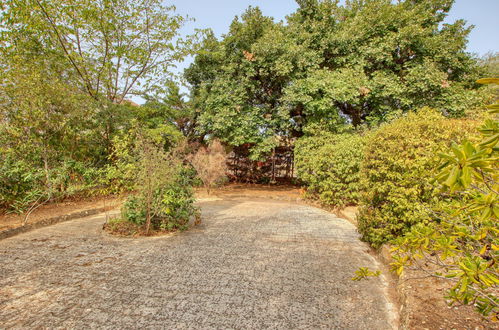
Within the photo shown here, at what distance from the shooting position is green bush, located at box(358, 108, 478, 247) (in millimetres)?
3615

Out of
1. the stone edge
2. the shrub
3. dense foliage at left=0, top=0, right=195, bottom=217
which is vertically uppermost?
dense foliage at left=0, top=0, right=195, bottom=217

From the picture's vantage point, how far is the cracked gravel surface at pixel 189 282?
7.62 feet

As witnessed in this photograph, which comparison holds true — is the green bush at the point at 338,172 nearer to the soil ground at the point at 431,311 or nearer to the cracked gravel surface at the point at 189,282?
the cracked gravel surface at the point at 189,282

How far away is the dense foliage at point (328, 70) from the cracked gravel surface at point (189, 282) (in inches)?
267

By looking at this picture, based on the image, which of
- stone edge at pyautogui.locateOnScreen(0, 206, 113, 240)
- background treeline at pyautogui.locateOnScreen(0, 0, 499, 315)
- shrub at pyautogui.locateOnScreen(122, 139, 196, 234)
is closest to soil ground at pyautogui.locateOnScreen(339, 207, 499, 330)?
background treeline at pyautogui.locateOnScreen(0, 0, 499, 315)

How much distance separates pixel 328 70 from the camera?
10781 millimetres

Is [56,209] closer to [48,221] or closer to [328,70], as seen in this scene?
[48,221]

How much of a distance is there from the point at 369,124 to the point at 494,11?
5.40 meters

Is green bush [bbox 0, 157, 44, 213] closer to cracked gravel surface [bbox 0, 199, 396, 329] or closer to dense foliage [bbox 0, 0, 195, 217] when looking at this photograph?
dense foliage [bbox 0, 0, 195, 217]

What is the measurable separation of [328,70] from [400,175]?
8.37m

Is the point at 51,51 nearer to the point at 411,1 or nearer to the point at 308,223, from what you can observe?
the point at 308,223

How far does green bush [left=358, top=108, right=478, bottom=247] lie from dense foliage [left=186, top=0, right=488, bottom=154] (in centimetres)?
601

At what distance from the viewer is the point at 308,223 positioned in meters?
6.03

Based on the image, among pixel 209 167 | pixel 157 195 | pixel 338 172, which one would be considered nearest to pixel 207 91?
pixel 209 167
